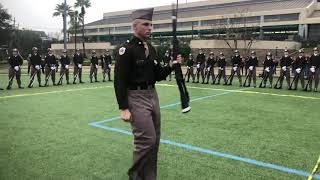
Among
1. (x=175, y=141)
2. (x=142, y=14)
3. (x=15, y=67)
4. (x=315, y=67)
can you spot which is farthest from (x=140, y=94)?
(x=15, y=67)

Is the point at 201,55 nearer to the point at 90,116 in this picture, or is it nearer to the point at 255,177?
the point at 90,116

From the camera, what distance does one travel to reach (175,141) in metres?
6.19

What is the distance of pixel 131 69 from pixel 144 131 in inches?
25.3

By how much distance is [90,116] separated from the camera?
8508 millimetres

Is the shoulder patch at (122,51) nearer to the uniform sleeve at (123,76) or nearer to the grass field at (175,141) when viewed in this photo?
the uniform sleeve at (123,76)

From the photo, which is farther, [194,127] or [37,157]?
[194,127]

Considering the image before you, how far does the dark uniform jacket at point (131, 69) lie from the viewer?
11.6 ft


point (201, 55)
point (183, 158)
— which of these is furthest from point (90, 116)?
point (201, 55)

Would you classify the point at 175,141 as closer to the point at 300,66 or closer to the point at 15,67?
the point at 300,66

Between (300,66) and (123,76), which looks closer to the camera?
(123,76)

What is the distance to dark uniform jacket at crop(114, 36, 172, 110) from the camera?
3549mm

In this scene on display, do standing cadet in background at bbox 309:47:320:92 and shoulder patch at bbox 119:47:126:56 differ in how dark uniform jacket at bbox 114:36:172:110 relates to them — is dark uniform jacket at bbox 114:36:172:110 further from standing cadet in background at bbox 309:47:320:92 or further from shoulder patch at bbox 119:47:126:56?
standing cadet in background at bbox 309:47:320:92

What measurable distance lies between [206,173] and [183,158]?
692 millimetres

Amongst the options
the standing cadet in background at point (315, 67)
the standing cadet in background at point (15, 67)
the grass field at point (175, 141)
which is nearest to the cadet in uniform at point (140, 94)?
the grass field at point (175, 141)
